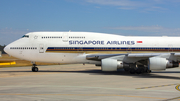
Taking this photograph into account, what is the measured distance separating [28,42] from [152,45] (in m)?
15.9

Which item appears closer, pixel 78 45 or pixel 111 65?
pixel 111 65

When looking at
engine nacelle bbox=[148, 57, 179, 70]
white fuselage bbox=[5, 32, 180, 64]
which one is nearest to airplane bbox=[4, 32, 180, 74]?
white fuselage bbox=[5, 32, 180, 64]

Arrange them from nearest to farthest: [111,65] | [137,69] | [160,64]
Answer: [160,64] < [111,65] < [137,69]

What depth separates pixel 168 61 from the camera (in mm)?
22266

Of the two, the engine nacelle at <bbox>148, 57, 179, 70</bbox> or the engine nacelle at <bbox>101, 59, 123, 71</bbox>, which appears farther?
the engine nacelle at <bbox>101, 59, 123, 71</bbox>

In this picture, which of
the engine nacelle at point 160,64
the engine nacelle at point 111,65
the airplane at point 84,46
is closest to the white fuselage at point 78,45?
the airplane at point 84,46

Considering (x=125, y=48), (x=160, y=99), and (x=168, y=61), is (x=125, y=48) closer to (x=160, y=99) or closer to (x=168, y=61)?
(x=168, y=61)

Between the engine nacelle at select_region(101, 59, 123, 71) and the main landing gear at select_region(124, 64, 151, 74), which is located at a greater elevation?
the engine nacelle at select_region(101, 59, 123, 71)

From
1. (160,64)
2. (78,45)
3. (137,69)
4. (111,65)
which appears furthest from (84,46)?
(160,64)

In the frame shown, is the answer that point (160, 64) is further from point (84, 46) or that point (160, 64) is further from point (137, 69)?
point (84, 46)

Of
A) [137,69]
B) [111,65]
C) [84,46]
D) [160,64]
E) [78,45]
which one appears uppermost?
[78,45]

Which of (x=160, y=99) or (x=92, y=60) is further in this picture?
(x=92, y=60)

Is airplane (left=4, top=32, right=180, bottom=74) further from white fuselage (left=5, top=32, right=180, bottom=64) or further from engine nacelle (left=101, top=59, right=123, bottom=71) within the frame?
engine nacelle (left=101, top=59, right=123, bottom=71)

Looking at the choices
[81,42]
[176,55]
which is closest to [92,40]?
[81,42]
